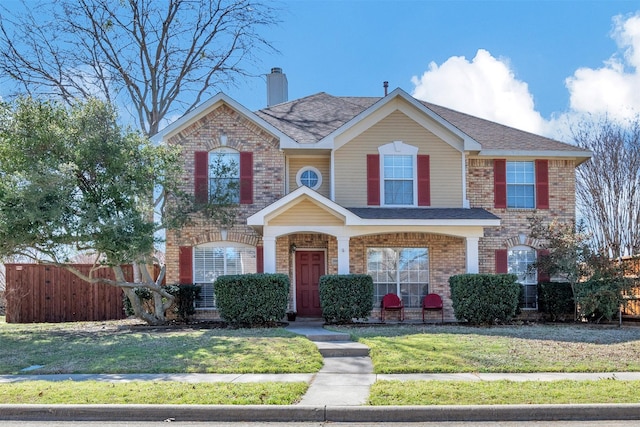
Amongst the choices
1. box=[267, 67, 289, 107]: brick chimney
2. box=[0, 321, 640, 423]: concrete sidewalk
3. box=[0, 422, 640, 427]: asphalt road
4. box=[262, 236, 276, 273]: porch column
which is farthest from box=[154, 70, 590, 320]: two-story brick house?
box=[0, 422, 640, 427]: asphalt road

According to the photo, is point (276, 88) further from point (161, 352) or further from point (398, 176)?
point (161, 352)

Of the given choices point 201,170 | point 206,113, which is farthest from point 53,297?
point 206,113

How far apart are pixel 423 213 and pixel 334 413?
1083cm

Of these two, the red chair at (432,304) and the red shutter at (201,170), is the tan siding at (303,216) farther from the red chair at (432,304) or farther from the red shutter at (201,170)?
the red chair at (432,304)

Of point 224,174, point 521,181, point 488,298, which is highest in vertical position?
point 224,174

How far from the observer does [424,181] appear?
18297mm

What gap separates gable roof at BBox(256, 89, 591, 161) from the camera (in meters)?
18.7

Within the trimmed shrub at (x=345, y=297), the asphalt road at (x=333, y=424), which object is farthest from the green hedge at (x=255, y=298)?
the asphalt road at (x=333, y=424)

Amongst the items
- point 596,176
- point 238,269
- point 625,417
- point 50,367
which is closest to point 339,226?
point 238,269

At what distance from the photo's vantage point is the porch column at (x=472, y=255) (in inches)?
673

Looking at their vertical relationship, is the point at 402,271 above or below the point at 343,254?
below

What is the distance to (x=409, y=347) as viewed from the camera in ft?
37.6

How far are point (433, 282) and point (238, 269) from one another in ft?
18.7

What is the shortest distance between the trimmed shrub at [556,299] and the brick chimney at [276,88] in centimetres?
1124
